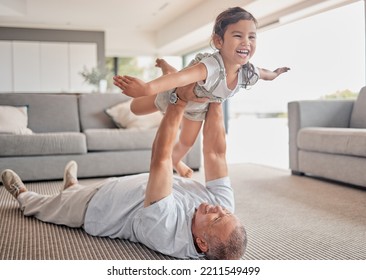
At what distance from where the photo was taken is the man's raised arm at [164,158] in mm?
1188

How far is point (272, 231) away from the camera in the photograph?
1498 mm

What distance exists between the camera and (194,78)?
39.0 inches

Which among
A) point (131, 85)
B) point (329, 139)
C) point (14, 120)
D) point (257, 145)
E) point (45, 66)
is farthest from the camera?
point (45, 66)

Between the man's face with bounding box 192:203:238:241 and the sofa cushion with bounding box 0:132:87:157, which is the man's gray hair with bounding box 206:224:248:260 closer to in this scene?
the man's face with bounding box 192:203:238:241

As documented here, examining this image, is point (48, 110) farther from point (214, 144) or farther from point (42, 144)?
point (214, 144)

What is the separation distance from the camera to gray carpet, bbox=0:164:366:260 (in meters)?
1.23

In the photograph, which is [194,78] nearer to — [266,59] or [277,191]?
[266,59]

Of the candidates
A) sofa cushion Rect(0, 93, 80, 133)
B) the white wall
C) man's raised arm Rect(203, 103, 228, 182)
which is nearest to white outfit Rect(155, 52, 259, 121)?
man's raised arm Rect(203, 103, 228, 182)

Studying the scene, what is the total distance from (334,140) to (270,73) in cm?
150

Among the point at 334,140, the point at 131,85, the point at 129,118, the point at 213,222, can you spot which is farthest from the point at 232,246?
the point at 129,118

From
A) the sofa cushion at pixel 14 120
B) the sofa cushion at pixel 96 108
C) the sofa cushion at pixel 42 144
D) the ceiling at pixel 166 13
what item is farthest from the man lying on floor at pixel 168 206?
the sofa cushion at pixel 96 108

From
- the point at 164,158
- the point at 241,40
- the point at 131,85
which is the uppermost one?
the point at 241,40

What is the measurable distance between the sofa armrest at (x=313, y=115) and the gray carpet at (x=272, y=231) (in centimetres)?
53

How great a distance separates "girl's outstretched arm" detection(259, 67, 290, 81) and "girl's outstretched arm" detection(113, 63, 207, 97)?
0.16 m
